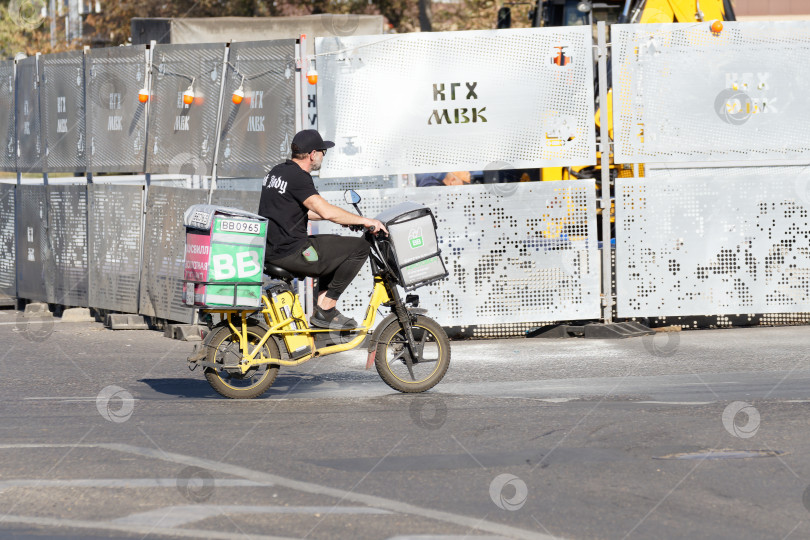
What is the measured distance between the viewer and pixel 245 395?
8.35 m

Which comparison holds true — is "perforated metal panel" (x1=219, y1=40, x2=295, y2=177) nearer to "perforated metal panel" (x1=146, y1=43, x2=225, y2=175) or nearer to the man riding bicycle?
"perforated metal panel" (x1=146, y1=43, x2=225, y2=175)

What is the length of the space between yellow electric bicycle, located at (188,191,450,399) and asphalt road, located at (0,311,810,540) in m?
0.18

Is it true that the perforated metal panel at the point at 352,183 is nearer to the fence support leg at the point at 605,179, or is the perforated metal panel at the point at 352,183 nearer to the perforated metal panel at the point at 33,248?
the fence support leg at the point at 605,179

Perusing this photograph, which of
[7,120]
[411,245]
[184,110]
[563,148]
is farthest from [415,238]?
[7,120]

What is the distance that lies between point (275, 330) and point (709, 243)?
4926 millimetres

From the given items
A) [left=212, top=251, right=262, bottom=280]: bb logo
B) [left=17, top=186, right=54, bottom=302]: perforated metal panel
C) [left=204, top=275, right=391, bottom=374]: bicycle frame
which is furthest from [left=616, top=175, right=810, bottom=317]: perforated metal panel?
[left=17, top=186, right=54, bottom=302]: perforated metal panel

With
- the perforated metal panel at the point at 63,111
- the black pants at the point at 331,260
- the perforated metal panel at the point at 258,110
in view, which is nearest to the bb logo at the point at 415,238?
the black pants at the point at 331,260

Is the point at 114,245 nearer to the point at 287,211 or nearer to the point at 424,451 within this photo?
the point at 287,211

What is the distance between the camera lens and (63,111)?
1362cm

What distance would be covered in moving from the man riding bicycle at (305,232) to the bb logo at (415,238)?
0.24 m

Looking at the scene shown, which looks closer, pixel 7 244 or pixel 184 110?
pixel 184 110

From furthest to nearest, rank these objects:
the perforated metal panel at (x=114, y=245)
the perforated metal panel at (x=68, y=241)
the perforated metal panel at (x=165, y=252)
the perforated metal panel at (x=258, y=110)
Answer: the perforated metal panel at (x=68, y=241) → the perforated metal panel at (x=114, y=245) → the perforated metal panel at (x=165, y=252) → the perforated metal panel at (x=258, y=110)

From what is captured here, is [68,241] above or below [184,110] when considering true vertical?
below

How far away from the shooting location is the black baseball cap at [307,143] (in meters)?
8.45
